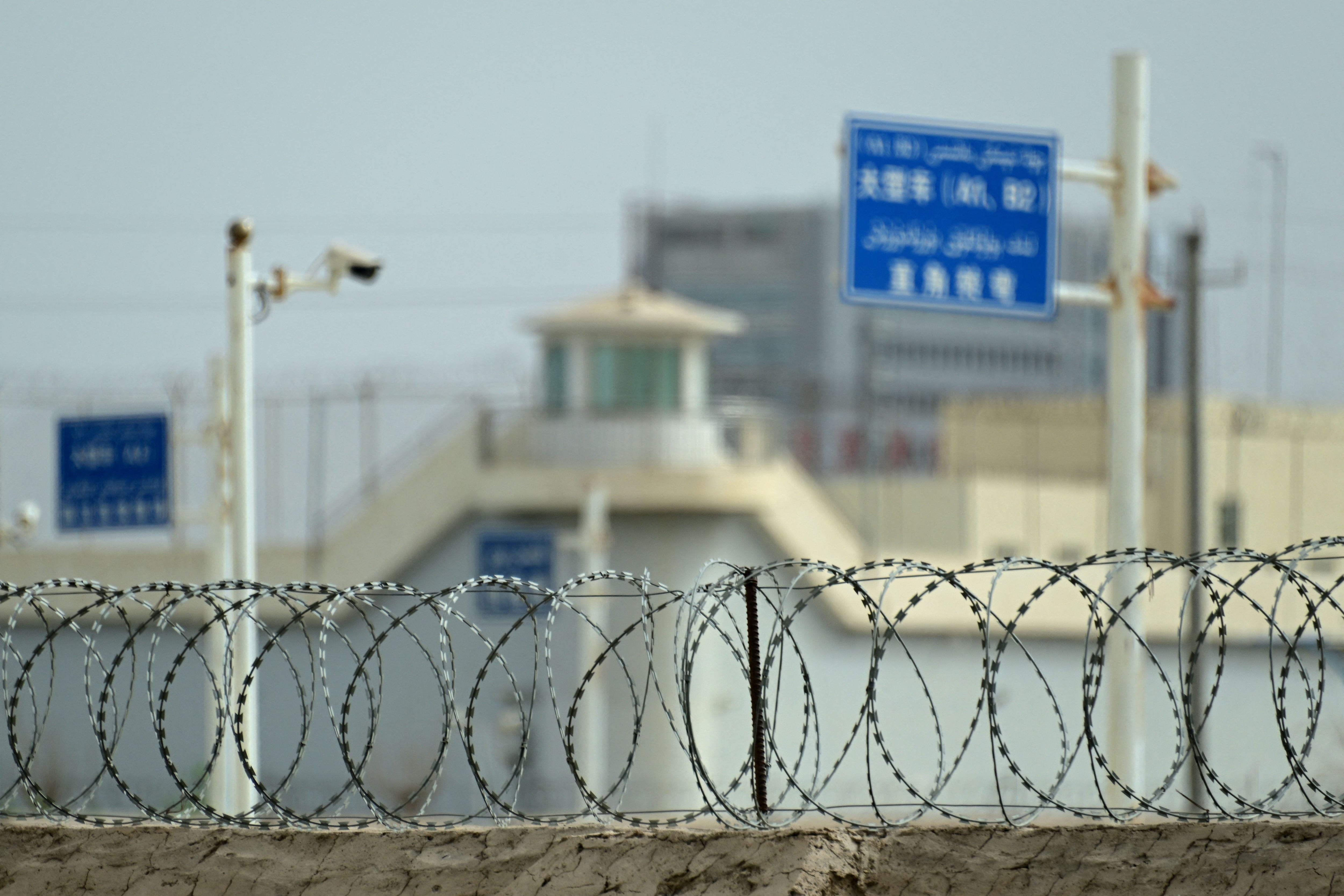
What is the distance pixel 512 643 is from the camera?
86.2 ft

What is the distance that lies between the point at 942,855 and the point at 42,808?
357 cm

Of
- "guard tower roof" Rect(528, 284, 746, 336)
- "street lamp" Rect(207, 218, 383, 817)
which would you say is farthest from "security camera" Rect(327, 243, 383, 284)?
"guard tower roof" Rect(528, 284, 746, 336)

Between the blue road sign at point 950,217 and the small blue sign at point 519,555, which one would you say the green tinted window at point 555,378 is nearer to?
the small blue sign at point 519,555

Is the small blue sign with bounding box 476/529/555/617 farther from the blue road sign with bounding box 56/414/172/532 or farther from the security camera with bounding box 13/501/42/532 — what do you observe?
the blue road sign with bounding box 56/414/172/532

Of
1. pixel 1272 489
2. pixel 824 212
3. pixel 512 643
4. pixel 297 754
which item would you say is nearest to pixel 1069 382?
pixel 824 212

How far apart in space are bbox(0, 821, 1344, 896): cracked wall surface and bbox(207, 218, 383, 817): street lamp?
3978 millimetres

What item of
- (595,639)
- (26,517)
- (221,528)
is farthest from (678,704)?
(221,528)

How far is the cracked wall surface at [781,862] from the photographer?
7293 millimetres

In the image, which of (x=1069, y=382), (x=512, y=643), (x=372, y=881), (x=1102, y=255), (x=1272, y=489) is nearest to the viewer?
(x=372, y=881)

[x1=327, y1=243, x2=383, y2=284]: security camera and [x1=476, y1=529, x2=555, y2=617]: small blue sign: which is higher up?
[x1=327, y1=243, x2=383, y2=284]: security camera

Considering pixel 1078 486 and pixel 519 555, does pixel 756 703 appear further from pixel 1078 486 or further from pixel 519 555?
pixel 1078 486

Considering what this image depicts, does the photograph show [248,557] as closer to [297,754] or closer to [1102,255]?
[297,754]

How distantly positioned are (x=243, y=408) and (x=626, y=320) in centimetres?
1326

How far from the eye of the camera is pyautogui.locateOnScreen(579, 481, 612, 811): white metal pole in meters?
23.1
